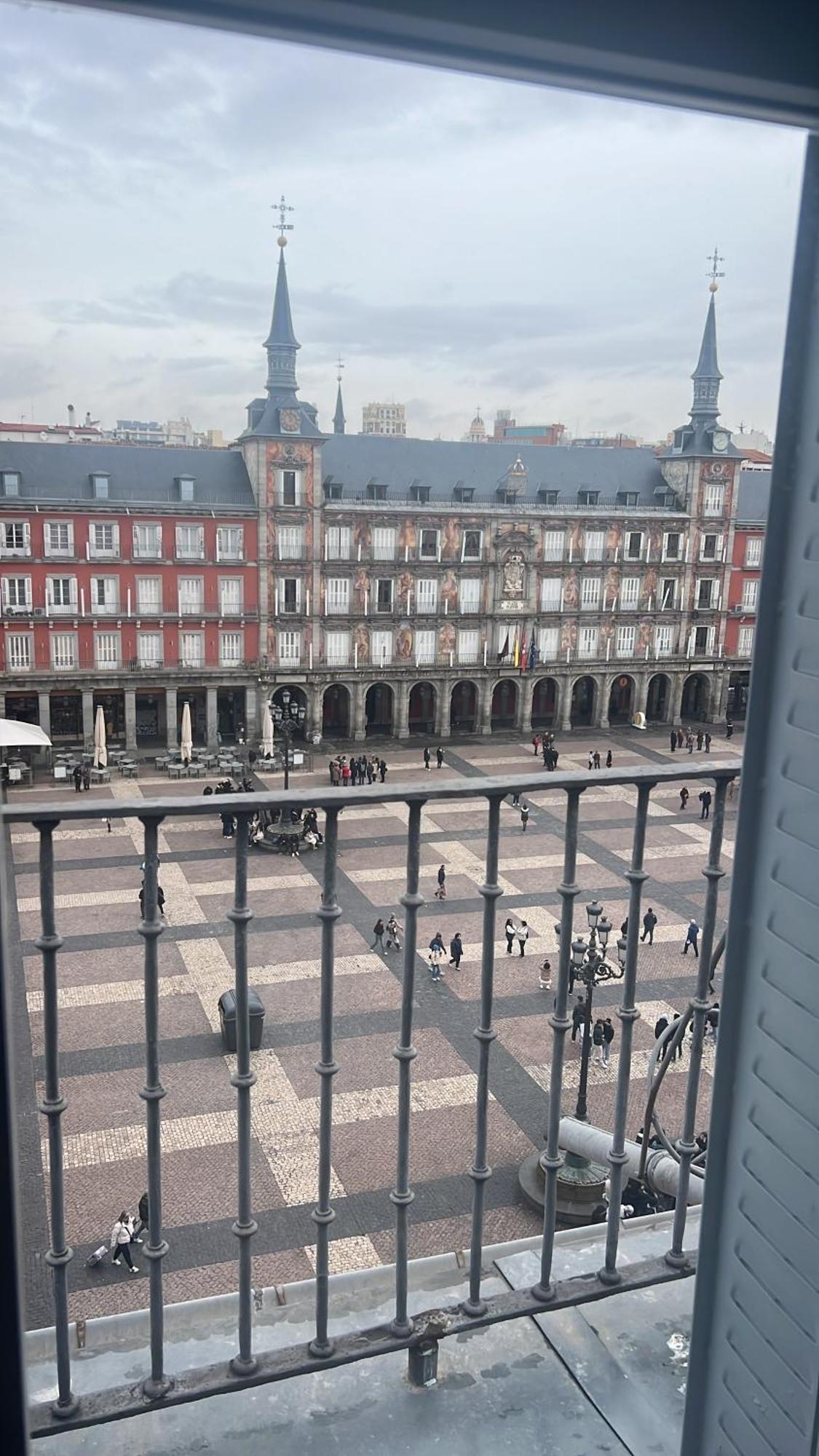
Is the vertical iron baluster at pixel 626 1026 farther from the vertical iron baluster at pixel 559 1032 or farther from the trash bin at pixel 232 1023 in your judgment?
the trash bin at pixel 232 1023

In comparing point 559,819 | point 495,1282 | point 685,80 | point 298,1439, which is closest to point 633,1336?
point 495,1282

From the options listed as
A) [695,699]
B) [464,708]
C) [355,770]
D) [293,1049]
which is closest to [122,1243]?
[293,1049]

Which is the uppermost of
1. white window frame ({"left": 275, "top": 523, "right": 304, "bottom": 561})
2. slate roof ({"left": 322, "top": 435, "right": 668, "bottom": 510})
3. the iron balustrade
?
slate roof ({"left": 322, "top": 435, "right": 668, "bottom": 510})

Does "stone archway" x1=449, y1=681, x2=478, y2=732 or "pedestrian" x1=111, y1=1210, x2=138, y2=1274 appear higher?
"pedestrian" x1=111, y1=1210, x2=138, y2=1274

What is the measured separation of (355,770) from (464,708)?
764cm

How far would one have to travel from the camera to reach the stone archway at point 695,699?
32.9 metres

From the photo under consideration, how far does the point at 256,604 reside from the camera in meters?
27.8

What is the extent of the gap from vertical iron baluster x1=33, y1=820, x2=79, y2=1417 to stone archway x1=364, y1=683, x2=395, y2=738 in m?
28.2

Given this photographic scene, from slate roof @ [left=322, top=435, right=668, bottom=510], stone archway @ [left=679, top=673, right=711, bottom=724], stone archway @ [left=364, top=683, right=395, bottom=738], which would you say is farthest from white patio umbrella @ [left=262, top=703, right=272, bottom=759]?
stone archway @ [left=679, top=673, right=711, bottom=724]

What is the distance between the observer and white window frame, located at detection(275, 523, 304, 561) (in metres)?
27.8

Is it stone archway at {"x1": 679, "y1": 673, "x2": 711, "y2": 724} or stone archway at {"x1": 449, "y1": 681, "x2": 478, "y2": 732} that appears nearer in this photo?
stone archway at {"x1": 449, "y1": 681, "x2": 478, "y2": 732}

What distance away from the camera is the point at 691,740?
92.3ft

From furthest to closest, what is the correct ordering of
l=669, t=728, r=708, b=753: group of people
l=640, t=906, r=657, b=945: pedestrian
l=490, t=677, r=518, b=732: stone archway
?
l=490, t=677, r=518, b=732: stone archway
l=669, t=728, r=708, b=753: group of people
l=640, t=906, r=657, b=945: pedestrian

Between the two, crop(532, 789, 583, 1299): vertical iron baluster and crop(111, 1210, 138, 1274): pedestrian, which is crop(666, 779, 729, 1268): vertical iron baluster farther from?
crop(111, 1210, 138, 1274): pedestrian
